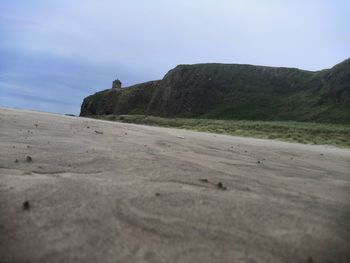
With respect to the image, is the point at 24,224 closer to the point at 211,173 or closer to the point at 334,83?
the point at 211,173

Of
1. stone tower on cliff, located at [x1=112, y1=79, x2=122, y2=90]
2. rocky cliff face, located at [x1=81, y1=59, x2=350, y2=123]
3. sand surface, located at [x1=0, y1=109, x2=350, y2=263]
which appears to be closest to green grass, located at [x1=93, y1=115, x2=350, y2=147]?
sand surface, located at [x1=0, y1=109, x2=350, y2=263]

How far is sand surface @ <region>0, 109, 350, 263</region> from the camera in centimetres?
333

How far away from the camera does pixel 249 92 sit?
8944cm

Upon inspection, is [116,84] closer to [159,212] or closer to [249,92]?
[249,92]

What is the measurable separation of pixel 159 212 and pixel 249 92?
285 ft

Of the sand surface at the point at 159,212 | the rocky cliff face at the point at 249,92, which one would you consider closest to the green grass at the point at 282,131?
the sand surface at the point at 159,212

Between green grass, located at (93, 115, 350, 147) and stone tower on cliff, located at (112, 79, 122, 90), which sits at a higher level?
stone tower on cliff, located at (112, 79, 122, 90)

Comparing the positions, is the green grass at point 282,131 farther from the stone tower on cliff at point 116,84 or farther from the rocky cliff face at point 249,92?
the stone tower on cliff at point 116,84

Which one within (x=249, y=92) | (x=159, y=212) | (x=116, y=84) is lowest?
(x=159, y=212)

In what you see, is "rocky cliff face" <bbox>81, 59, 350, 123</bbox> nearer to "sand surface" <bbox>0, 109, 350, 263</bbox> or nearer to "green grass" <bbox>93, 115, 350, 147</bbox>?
"green grass" <bbox>93, 115, 350, 147</bbox>

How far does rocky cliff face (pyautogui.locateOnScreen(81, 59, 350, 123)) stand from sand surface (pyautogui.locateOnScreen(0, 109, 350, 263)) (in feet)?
212

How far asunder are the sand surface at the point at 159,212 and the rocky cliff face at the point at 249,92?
6455 centimetres

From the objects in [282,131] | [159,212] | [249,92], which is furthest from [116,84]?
[159,212]

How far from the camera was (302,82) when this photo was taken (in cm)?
8462
